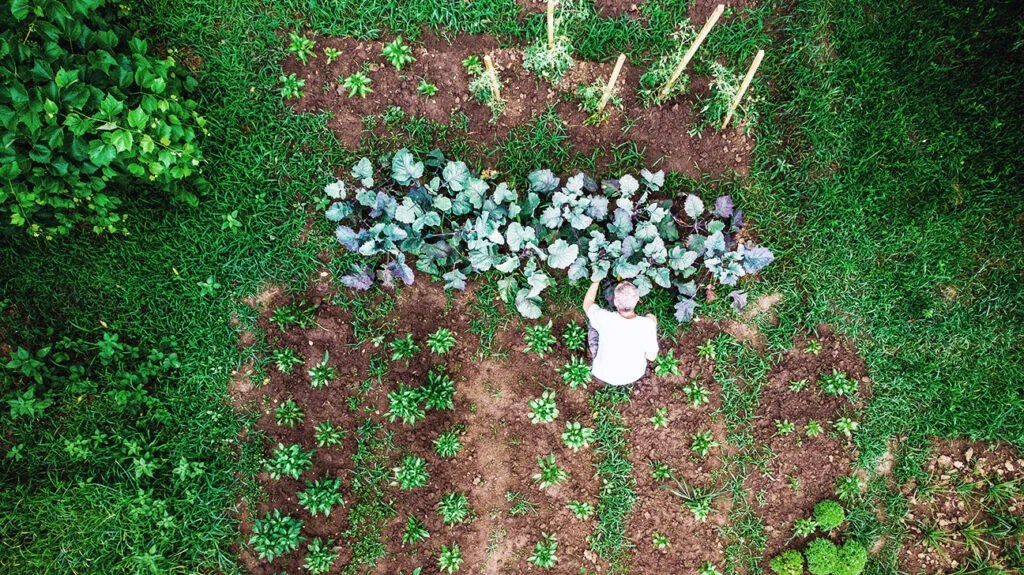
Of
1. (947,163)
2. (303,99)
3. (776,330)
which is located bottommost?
(776,330)

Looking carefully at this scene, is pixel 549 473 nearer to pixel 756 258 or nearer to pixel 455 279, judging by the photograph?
pixel 455 279

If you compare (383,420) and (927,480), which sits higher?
(383,420)

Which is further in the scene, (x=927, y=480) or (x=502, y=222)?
(x=927, y=480)

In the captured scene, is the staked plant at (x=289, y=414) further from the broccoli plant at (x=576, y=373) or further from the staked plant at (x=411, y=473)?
the broccoli plant at (x=576, y=373)

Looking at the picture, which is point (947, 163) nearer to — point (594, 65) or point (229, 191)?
point (594, 65)

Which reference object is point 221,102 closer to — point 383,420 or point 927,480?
point 383,420

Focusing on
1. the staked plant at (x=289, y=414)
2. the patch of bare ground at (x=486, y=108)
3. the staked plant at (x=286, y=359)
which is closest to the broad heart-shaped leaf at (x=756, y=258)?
the patch of bare ground at (x=486, y=108)

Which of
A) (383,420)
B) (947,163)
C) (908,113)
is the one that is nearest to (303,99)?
(383,420)

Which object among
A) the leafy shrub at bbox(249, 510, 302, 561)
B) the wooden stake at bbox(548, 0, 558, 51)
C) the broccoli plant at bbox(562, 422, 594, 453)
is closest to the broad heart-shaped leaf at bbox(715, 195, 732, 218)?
the wooden stake at bbox(548, 0, 558, 51)
